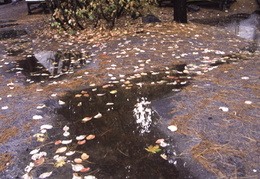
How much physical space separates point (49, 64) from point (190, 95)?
3479mm

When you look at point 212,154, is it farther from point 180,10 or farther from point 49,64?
point 180,10

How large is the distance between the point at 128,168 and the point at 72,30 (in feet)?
24.1

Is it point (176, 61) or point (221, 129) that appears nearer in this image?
point (221, 129)

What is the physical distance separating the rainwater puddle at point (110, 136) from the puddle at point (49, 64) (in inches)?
48.5

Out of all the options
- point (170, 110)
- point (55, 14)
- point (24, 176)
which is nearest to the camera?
point (24, 176)

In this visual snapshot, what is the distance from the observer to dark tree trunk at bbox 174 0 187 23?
776cm

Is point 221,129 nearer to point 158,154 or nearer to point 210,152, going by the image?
point 210,152

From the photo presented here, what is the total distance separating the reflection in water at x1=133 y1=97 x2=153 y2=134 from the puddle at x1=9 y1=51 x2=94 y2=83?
2026 mm

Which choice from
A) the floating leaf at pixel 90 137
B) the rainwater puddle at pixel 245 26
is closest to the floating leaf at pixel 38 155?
the floating leaf at pixel 90 137

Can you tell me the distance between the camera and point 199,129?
2.53 metres

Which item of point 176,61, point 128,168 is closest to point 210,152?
point 128,168

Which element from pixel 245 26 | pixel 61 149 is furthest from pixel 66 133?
pixel 245 26

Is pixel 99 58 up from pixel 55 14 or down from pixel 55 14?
down

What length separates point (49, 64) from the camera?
536cm
